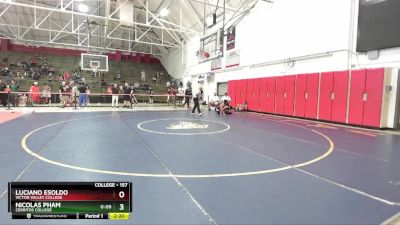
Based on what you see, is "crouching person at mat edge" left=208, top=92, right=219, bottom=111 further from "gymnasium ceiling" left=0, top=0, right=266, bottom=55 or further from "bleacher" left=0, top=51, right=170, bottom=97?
"bleacher" left=0, top=51, right=170, bottom=97

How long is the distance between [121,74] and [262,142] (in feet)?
89.9

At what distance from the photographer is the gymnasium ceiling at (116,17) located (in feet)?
60.2

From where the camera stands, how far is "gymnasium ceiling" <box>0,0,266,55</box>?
723 inches

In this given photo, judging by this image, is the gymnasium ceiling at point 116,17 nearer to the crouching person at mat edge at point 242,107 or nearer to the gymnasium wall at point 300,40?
the gymnasium wall at point 300,40

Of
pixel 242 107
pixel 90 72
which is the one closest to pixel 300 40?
pixel 242 107

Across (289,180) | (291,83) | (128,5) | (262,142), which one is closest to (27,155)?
(289,180)

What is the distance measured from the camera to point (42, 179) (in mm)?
3545
